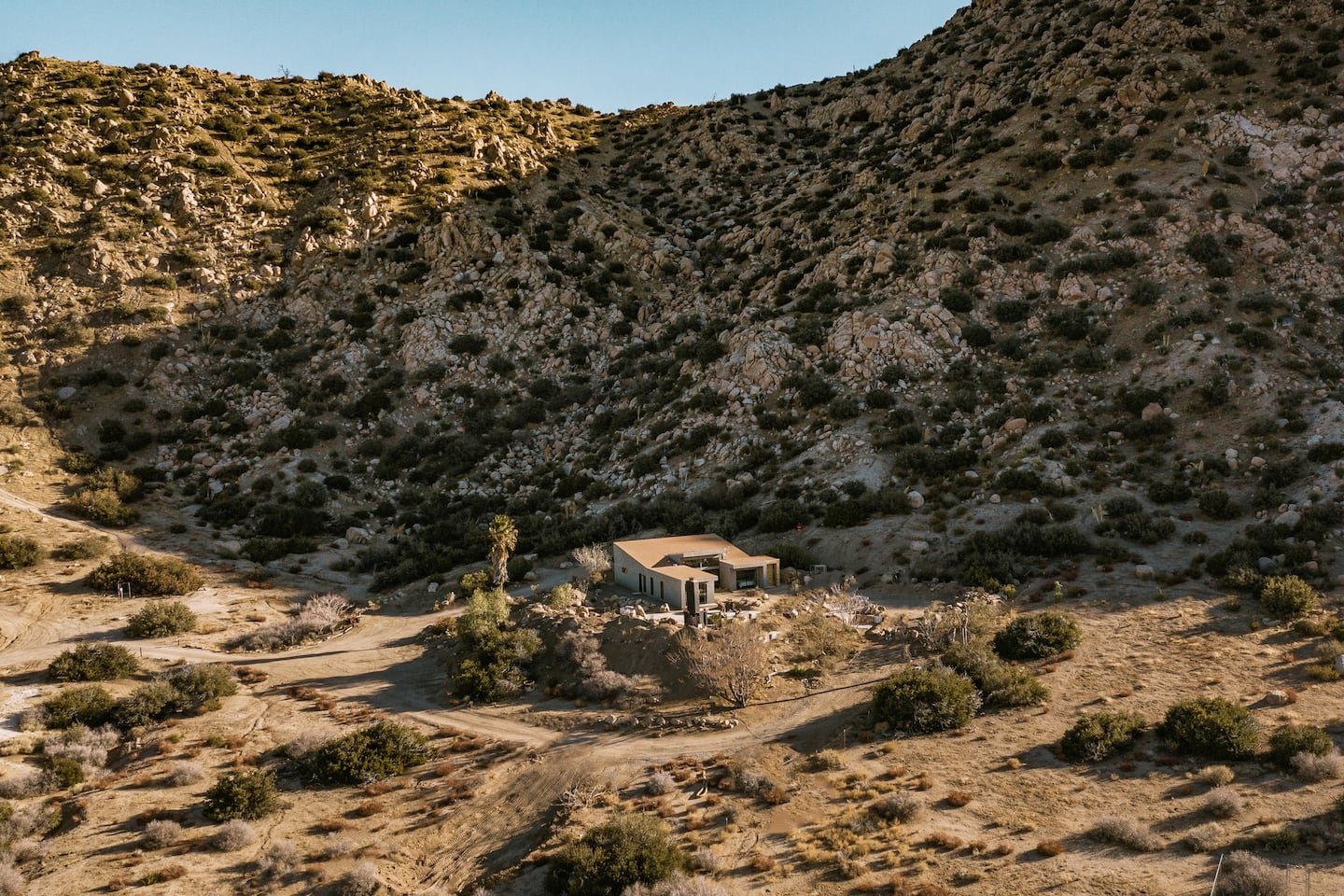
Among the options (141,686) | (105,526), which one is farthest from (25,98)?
(141,686)

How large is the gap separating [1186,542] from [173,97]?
242ft

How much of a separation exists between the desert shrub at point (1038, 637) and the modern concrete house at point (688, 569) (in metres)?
8.87

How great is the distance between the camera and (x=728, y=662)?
953 inches

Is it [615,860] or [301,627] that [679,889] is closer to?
[615,860]

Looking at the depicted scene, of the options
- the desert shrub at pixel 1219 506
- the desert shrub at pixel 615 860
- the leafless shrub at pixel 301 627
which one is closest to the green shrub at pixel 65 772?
the leafless shrub at pixel 301 627

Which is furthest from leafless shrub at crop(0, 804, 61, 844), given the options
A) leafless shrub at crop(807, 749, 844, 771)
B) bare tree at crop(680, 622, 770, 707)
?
leafless shrub at crop(807, 749, 844, 771)

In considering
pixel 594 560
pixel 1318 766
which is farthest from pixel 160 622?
pixel 1318 766

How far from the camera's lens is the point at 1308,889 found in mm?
13891

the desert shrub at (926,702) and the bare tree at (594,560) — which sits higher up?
the bare tree at (594,560)

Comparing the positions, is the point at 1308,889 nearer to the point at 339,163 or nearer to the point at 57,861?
the point at 57,861

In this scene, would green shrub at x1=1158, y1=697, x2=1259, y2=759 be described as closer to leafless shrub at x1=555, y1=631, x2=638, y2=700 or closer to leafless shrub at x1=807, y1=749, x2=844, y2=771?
leafless shrub at x1=807, y1=749, x2=844, y2=771

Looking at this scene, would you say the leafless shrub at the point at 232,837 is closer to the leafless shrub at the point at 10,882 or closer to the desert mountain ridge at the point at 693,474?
the desert mountain ridge at the point at 693,474

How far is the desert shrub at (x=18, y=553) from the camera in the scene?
31.9 m

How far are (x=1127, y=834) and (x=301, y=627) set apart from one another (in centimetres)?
2765
